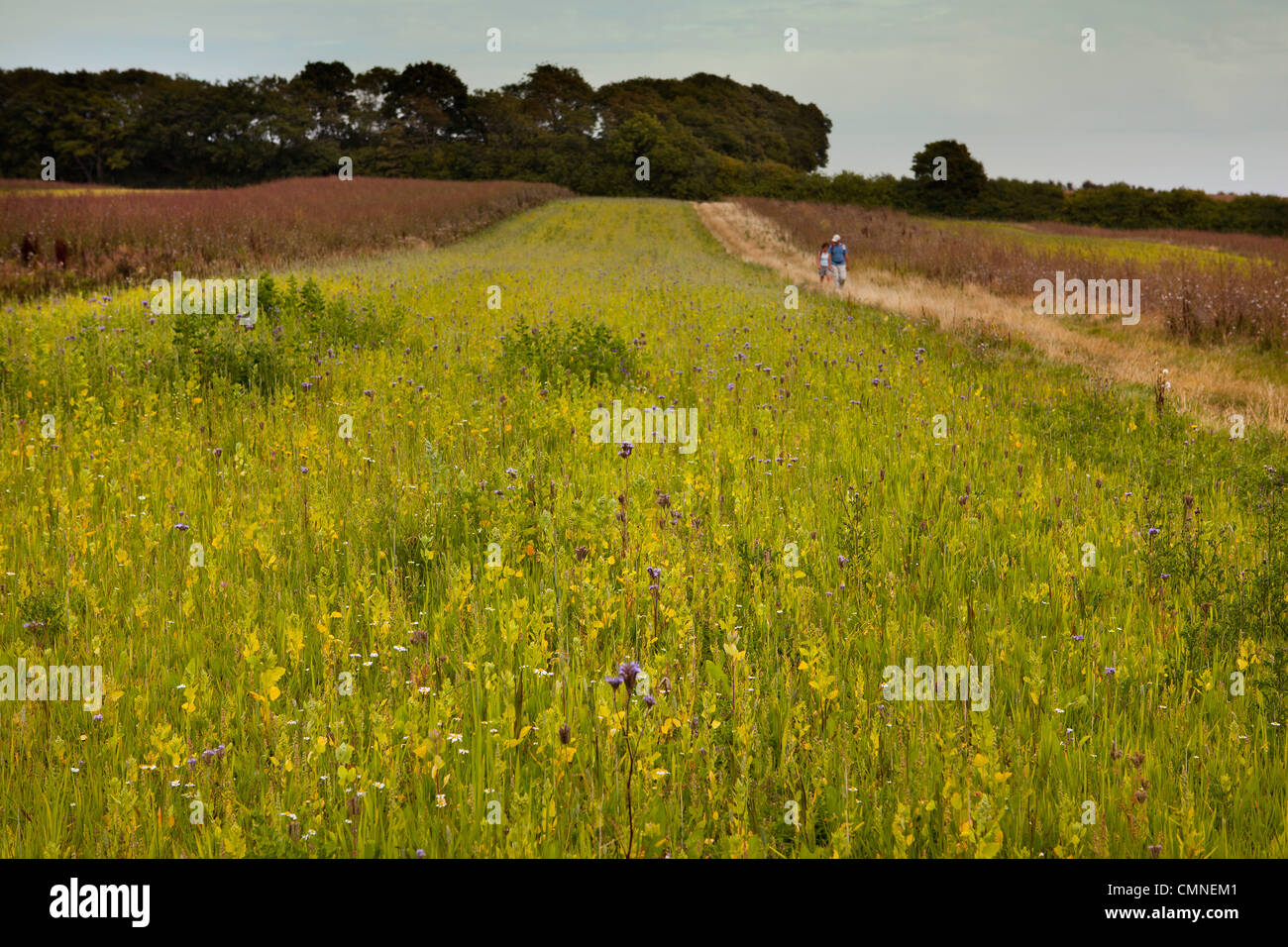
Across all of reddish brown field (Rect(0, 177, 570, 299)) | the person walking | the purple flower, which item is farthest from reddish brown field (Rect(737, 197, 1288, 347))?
reddish brown field (Rect(0, 177, 570, 299))

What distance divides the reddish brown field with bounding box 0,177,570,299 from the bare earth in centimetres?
1368

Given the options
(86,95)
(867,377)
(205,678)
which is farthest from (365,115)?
(205,678)

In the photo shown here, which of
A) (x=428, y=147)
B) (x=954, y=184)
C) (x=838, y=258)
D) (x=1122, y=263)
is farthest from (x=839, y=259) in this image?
(x=428, y=147)

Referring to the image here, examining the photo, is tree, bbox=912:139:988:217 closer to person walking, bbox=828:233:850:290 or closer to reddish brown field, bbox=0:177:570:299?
reddish brown field, bbox=0:177:570:299

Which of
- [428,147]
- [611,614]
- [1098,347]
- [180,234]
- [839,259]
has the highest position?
[428,147]

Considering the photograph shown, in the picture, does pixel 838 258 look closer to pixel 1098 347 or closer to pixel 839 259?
pixel 839 259

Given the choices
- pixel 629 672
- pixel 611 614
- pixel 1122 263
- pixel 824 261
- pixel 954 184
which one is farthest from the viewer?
pixel 954 184

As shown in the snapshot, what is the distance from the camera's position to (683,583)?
4.29 m

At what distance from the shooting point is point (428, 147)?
78188 mm

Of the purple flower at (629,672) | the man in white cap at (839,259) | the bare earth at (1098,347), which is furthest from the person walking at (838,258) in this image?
the purple flower at (629,672)

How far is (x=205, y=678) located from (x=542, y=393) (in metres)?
5.70

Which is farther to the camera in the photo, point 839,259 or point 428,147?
point 428,147

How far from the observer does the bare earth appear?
34.3 ft

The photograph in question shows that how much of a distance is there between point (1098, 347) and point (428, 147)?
73.7 m
